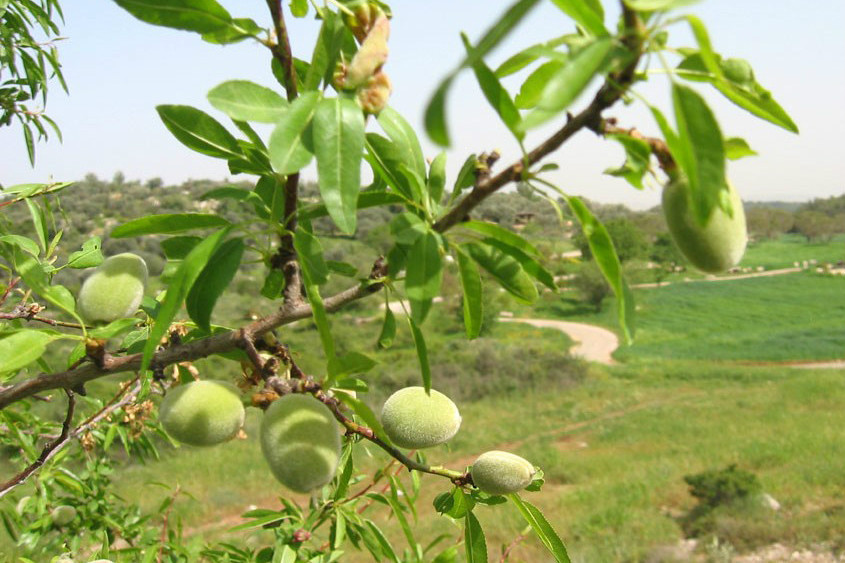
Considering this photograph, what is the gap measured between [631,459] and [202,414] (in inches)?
369

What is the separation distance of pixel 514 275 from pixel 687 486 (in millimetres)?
8083

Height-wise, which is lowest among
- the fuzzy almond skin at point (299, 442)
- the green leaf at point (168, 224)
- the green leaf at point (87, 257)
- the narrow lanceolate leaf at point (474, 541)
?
the narrow lanceolate leaf at point (474, 541)

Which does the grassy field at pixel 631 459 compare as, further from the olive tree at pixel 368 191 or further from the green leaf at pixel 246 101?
the green leaf at pixel 246 101

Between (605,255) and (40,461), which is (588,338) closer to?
(40,461)

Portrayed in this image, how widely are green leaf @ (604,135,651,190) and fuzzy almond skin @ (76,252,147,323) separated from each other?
2.18 feet

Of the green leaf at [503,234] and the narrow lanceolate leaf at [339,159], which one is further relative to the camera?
the green leaf at [503,234]

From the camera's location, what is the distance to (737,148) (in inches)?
25.7

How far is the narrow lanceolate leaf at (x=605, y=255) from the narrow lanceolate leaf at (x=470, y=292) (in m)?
0.14

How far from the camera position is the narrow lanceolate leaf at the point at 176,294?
0.59 m

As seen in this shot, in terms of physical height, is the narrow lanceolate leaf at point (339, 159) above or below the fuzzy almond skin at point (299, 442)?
above

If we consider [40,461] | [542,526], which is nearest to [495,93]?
[542,526]

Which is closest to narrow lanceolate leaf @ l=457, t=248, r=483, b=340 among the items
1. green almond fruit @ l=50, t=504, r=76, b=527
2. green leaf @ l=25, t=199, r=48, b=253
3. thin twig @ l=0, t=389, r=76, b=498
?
thin twig @ l=0, t=389, r=76, b=498

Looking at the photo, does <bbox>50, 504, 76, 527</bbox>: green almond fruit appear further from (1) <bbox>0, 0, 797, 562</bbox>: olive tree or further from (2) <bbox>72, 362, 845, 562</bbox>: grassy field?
(2) <bbox>72, 362, 845, 562</bbox>: grassy field

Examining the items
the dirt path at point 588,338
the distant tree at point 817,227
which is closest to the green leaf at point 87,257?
the dirt path at point 588,338
